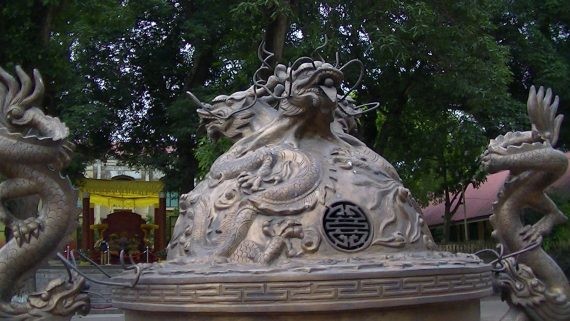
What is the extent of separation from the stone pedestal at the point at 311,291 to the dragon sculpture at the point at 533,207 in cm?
93

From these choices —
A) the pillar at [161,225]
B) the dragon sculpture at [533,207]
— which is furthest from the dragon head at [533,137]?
the pillar at [161,225]

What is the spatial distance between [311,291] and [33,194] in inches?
73.7

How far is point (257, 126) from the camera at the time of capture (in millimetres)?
5785

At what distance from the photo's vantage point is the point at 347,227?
484 centimetres

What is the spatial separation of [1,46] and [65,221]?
7850 mm

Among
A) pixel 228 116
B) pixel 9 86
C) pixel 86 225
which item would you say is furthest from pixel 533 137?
pixel 86 225

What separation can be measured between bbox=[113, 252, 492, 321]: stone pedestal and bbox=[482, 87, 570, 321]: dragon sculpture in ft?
3.05

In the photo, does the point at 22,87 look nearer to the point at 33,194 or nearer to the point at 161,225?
the point at 33,194

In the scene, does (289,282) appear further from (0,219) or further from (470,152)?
(470,152)

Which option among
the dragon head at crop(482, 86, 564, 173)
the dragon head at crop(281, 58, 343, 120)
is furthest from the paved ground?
the dragon head at crop(281, 58, 343, 120)

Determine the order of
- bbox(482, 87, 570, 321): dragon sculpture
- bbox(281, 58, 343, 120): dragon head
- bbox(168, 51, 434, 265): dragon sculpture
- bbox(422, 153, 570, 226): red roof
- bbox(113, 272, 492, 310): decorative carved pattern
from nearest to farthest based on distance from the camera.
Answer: bbox(113, 272, 492, 310): decorative carved pattern → bbox(168, 51, 434, 265): dragon sculpture → bbox(281, 58, 343, 120): dragon head → bbox(482, 87, 570, 321): dragon sculpture → bbox(422, 153, 570, 226): red roof

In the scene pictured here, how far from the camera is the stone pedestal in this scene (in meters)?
4.32

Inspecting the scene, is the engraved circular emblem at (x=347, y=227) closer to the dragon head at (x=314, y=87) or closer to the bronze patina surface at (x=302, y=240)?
the bronze patina surface at (x=302, y=240)

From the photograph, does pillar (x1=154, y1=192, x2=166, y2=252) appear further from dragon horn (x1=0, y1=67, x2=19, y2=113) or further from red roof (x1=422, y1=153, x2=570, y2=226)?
dragon horn (x1=0, y1=67, x2=19, y2=113)
